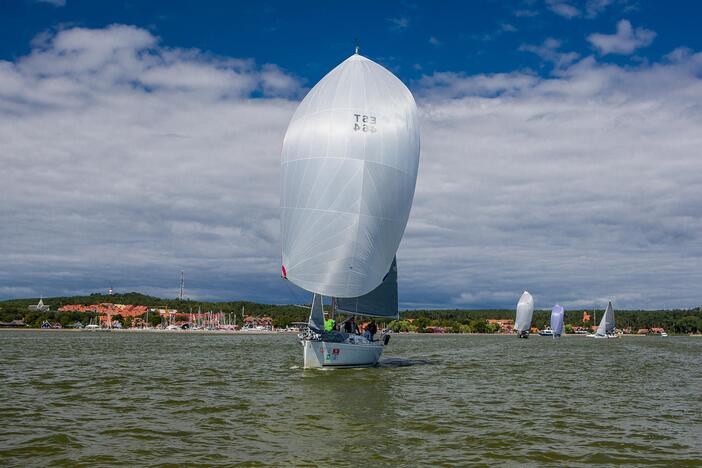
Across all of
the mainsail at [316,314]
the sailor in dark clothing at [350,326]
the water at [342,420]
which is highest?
the mainsail at [316,314]

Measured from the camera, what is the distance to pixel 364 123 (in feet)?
114

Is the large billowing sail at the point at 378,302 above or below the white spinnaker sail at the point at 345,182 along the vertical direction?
below

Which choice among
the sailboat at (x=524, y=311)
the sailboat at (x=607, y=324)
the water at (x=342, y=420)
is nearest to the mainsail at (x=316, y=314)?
the water at (x=342, y=420)

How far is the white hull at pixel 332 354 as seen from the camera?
3491cm

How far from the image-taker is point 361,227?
34.4 meters

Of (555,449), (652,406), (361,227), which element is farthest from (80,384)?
(652,406)

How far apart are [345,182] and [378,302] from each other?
10133 millimetres

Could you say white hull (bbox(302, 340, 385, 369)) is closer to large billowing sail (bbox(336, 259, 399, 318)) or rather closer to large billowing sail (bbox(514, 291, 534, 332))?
large billowing sail (bbox(336, 259, 399, 318))

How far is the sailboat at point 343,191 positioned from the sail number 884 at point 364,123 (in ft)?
0.17

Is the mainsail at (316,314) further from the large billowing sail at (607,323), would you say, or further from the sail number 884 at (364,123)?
the large billowing sail at (607,323)

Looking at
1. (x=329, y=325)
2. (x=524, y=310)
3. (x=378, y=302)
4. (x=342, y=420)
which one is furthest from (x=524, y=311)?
(x=342, y=420)

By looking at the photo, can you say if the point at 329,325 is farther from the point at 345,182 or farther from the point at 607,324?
the point at 607,324

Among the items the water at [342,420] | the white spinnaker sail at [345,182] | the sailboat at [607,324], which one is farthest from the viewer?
the sailboat at [607,324]

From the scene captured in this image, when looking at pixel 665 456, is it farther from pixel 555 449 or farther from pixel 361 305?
pixel 361 305
